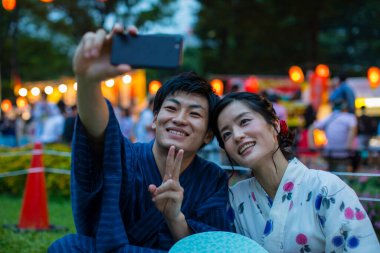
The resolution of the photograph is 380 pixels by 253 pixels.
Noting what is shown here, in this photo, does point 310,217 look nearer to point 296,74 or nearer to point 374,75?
point 374,75

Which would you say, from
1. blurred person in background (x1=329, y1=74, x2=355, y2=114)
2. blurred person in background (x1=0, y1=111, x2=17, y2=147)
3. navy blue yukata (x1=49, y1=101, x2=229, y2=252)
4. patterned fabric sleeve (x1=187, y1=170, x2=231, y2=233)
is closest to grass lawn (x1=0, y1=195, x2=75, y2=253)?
navy blue yukata (x1=49, y1=101, x2=229, y2=252)

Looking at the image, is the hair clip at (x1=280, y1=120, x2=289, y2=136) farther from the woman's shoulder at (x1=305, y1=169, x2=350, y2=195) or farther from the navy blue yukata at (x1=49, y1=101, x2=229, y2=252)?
the navy blue yukata at (x1=49, y1=101, x2=229, y2=252)

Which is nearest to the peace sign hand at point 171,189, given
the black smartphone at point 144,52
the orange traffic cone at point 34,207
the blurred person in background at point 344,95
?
the black smartphone at point 144,52

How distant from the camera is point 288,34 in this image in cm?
2358

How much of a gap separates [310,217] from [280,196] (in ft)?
0.57

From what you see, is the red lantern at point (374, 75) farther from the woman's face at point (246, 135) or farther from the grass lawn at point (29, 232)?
the woman's face at point (246, 135)

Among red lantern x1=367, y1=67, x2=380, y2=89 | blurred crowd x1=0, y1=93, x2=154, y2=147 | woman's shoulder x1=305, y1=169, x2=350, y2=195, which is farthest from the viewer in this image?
red lantern x1=367, y1=67, x2=380, y2=89

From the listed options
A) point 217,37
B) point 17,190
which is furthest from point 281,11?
point 17,190

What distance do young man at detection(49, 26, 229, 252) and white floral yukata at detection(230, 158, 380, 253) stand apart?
22cm

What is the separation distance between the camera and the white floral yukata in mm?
2395

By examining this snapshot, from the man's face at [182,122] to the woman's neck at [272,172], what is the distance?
35 centimetres

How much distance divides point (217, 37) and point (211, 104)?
27.0 meters

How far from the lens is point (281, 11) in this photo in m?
22.1

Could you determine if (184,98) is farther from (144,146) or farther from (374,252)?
(374,252)
